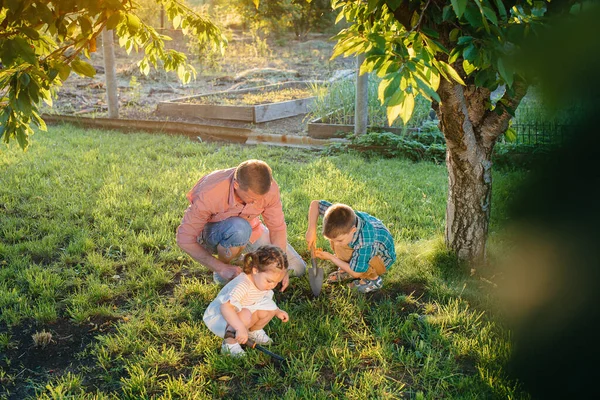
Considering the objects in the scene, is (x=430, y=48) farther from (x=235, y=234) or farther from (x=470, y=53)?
(x=235, y=234)

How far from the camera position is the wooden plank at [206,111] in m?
8.98

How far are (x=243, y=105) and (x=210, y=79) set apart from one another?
12.8 feet

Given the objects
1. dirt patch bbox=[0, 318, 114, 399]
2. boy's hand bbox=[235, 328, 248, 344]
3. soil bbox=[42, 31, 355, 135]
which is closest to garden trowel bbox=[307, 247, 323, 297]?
boy's hand bbox=[235, 328, 248, 344]

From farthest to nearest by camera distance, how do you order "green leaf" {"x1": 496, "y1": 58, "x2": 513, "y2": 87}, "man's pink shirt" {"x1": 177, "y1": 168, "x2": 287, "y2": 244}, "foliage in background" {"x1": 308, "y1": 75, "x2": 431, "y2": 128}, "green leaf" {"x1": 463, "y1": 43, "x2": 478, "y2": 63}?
"foliage in background" {"x1": 308, "y1": 75, "x2": 431, "y2": 128} → "man's pink shirt" {"x1": 177, "y1": 168, "x2": 287, "y2": 244} → "green leaf" {"x1": 463, "y1": 43, "x2": 478, "y2": 63} → "green leaf" {"x1": 496, "y1": 58, "x2": 513, "y2": 87}

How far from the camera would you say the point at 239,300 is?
2.98 meters

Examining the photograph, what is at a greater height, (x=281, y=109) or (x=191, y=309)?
(x=281, y=109)

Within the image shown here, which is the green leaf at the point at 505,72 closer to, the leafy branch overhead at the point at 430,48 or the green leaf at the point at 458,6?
the leafy branch overhead at the point at 430,48

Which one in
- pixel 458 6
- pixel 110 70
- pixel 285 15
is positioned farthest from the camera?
pixel 285 15

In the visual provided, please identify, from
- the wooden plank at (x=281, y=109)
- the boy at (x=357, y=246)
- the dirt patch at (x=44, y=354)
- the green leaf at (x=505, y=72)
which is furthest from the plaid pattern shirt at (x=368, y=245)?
the wooden plank at (x=281, y=109)

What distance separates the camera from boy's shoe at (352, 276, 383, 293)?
12.2 feet

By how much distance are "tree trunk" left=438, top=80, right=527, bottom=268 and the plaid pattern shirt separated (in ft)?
1.85

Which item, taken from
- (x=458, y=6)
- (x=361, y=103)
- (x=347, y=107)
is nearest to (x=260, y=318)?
(x=458, y=6)

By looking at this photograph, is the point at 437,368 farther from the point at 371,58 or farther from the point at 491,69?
the point at 371,58

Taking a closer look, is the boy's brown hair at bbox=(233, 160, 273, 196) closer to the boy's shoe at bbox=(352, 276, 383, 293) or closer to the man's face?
the man's face
